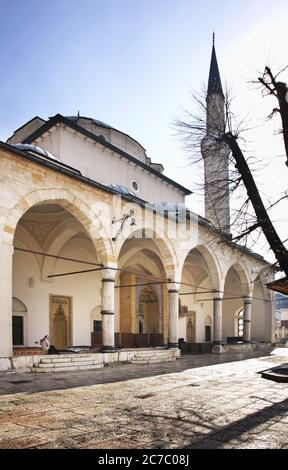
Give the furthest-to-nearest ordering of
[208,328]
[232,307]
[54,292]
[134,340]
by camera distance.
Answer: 1. [232,307]
2. [208,328]
3. [134,340]
4. [54,292]

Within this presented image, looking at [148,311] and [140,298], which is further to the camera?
[148,311]

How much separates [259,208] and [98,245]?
6.28 meters

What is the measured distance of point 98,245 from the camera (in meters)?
12.5

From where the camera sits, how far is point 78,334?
680 inches

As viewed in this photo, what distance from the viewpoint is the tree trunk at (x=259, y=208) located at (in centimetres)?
718

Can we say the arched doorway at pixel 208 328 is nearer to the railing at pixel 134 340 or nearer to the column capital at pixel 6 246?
the railing at pixel 134 340

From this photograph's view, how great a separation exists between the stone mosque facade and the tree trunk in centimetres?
40

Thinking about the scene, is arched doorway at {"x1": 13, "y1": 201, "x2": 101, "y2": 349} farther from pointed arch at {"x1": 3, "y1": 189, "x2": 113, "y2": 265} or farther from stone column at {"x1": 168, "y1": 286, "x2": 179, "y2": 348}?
stone column at {"x1": 168, "y1": 286, "x2": 179, "y2": 348}

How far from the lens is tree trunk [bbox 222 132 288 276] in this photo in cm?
718

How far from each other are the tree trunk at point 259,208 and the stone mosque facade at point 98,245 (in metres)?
0.40

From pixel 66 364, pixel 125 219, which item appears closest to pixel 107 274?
pixel 125 219

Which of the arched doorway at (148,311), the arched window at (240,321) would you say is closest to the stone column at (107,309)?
the arched doorway at (148,311)

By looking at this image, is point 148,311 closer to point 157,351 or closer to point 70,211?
point 157,351
